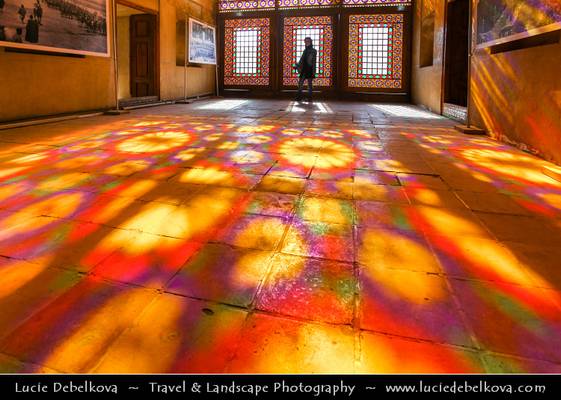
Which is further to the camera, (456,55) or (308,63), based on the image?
(308,63)

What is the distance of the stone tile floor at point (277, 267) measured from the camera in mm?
956

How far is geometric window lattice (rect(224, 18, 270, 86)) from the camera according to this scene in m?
11.3

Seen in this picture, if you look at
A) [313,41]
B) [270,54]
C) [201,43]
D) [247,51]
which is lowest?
[201,43]

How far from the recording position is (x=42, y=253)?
1.47 metres

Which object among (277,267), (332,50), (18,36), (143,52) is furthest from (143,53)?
(277,267)

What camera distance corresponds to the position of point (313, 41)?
1102 centimetres

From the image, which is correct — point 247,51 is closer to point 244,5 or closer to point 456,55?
point 244,5

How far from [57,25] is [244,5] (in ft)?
23.0

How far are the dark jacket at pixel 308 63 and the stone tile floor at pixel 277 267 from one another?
7.34 meters

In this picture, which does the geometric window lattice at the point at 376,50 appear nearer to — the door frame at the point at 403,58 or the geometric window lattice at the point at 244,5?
the door frame at the point at 403,58

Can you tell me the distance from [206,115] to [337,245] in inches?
212

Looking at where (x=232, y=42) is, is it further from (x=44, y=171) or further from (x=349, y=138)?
(x=44, y=171)

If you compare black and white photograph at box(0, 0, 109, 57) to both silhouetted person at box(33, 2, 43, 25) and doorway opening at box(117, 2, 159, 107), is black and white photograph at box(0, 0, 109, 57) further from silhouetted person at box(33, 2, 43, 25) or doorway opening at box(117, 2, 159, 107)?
doorway opening at box(117, 2, 159, 107)

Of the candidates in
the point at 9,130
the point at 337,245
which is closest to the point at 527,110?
the point at 337,245
